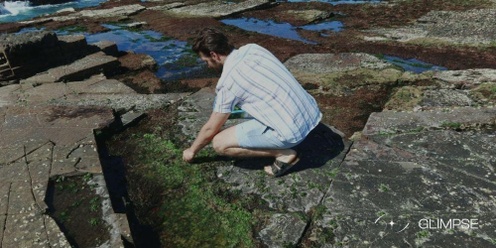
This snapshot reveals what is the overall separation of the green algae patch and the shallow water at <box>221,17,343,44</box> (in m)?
5.18

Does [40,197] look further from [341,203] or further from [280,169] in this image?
[341,203]

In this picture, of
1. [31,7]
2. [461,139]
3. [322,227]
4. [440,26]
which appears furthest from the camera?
[31,7]

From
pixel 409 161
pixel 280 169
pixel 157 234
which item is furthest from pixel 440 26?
pixel 157 234

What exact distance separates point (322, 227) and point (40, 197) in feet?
7.40

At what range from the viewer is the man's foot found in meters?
3.34

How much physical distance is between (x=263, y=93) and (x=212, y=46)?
0.55m

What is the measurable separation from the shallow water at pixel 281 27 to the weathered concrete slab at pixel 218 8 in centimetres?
95

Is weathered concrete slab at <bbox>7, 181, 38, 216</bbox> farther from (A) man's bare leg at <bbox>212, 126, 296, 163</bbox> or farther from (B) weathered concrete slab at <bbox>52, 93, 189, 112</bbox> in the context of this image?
(B) weathered concrete slab at <bbox>52, 93, 189, 112</bbox>

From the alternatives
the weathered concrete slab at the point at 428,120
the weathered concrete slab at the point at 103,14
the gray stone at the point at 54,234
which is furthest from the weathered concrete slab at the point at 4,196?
the weathered concrete slab at the point at 103,14

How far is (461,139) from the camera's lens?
3.73 metres

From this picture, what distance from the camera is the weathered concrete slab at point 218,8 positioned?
37.7ft

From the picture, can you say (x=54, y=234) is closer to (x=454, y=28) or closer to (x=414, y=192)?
(x=414, y=192)

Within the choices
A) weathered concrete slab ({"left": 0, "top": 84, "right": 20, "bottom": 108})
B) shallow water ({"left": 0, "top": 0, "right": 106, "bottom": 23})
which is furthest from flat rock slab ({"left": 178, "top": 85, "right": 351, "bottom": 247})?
shallow water ({"left": 0, "top": 0, "right": 106, "bottom": 23})

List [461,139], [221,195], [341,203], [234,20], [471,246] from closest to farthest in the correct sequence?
[471,246], [341,203], [221,195], [461,139], [234,20]
